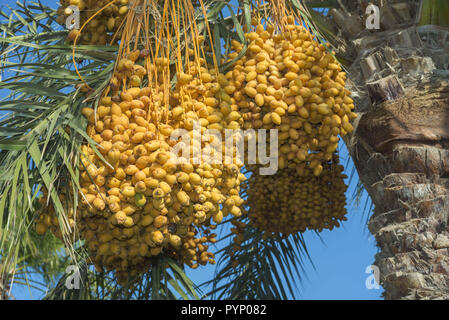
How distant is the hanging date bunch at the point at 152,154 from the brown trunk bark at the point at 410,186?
2.63ft

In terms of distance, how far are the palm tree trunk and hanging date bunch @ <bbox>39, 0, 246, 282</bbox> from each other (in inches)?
31.9

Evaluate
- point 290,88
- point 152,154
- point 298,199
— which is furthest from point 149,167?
point 298,199

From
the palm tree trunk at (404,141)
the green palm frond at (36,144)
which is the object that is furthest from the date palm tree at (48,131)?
the palm tree trunk at (404,141)

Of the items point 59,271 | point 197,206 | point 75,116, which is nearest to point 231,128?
point 197,206

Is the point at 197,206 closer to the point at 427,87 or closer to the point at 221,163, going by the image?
the point at 221,163

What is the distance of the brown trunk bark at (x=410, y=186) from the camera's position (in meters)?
2.49

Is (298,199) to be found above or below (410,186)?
above

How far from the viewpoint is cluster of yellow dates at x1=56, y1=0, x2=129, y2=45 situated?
250 cm

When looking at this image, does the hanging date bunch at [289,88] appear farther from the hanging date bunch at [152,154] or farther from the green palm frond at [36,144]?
the green palm frond at [36,144]

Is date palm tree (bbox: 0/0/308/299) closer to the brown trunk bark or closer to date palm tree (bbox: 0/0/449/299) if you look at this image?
date palm tree (bbox: 0/0/449/299)

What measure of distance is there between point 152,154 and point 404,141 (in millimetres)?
1293

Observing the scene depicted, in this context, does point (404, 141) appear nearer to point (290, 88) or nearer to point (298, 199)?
point (290, 88)

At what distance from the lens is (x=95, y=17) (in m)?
2.55
